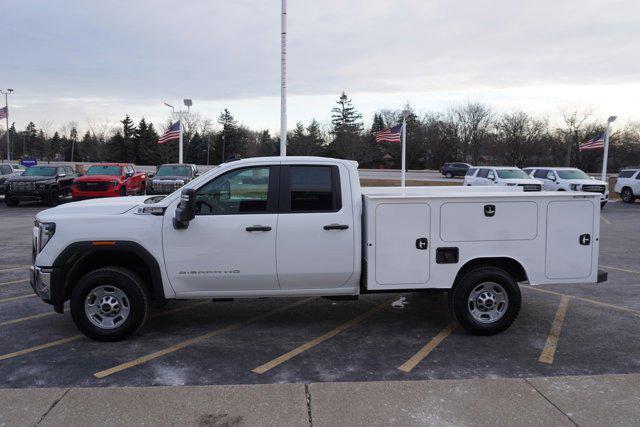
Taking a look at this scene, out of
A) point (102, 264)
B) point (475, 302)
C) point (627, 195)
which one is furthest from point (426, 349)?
point (627, 195)

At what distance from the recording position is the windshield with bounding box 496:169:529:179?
2422cm

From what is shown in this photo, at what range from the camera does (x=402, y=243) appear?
5609 mm

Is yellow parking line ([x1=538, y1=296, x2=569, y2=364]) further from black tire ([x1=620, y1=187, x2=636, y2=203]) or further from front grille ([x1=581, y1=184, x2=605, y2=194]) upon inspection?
black tire ([x1=620, y1=187, x2=636, y2=203])

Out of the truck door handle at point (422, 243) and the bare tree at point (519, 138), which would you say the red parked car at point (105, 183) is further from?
the bare tree at point (519, 138)

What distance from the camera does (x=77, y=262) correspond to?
564 centimetres

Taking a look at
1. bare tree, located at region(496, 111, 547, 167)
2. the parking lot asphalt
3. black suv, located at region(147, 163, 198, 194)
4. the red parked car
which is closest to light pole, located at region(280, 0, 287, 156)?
black suv, located at region(147, 163, 198, 194)

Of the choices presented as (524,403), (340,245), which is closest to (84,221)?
(340,245)

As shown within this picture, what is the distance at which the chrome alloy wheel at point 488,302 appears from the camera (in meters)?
5.77

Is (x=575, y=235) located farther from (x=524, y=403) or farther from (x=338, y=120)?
(x=338, y=120)

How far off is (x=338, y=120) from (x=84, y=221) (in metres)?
89.3

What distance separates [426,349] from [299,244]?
171cm

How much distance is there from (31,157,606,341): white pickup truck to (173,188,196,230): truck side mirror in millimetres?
13

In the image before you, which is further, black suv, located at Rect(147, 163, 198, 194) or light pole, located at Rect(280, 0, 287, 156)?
black suv, located at Rect(147, 163, 198, 194)

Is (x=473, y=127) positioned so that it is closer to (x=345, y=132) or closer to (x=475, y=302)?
(x=345, y=132)
